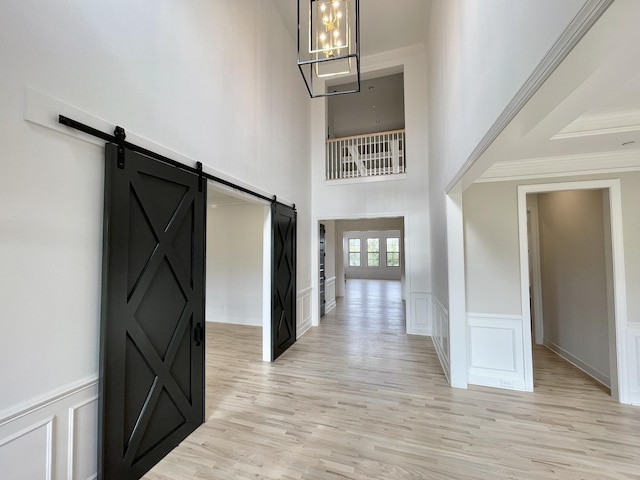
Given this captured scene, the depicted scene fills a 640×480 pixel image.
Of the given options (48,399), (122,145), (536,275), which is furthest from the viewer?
(536,275)

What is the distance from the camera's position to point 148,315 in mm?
1988

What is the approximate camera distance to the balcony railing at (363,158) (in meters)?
5.71

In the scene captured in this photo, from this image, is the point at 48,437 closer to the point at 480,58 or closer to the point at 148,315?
the point at 148,315

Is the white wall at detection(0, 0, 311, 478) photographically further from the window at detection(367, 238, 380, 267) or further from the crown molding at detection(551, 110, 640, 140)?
the window at detection(367, 238, 380, 267)

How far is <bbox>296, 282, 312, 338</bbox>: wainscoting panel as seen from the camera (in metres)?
5.07

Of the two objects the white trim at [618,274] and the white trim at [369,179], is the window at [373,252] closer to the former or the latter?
the white trim at [369,179]

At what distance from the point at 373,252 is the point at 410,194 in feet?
33.0

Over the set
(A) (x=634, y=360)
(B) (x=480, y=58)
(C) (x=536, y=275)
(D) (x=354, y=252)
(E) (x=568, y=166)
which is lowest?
(A) (x=634, y=360)

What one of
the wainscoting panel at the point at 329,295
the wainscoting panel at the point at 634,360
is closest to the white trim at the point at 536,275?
the wainscoting panel at the point at 634,360

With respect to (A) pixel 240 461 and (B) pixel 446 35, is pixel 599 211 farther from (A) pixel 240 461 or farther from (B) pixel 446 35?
(A) pixel 240 461

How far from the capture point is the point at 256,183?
3.65 m

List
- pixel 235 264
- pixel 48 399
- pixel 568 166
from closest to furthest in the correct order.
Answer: pixel 48 399, pixel 568 166, pixel 235 264

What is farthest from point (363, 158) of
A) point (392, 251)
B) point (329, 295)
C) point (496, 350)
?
point (392, 251)

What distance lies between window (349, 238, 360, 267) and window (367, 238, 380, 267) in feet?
1.95
